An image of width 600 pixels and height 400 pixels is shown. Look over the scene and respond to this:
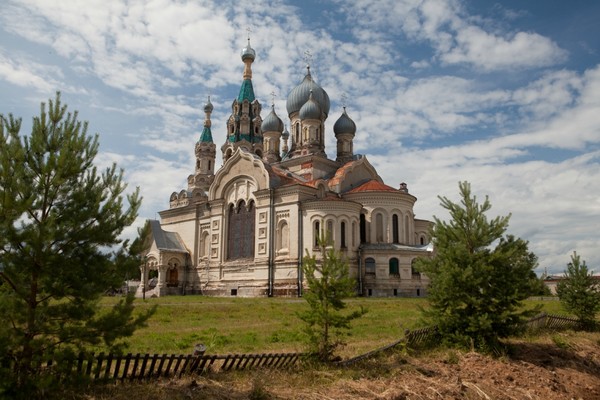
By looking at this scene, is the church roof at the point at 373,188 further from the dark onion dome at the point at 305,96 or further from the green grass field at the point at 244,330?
the green grass field at the point at 244,330

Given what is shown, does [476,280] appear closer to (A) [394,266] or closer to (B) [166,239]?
(A) [394,266]

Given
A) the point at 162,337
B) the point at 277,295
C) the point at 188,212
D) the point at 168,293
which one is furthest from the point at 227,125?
the point at 162,337

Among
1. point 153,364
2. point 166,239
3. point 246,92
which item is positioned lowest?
point 153,364

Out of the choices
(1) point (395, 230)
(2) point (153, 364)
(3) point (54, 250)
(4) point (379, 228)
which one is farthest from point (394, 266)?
(3) point (54, 250)

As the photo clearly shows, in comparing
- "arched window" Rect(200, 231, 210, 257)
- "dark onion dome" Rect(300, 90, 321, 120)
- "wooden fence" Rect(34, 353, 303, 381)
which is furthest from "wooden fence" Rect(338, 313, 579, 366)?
"arched window" Rect(200, 231, 210, 257)

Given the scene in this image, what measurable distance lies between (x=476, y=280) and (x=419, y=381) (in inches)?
147

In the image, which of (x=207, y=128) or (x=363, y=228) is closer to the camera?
(x=363, y=228)

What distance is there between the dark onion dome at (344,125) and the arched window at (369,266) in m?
16.0

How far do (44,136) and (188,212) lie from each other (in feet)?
136

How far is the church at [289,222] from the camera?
39625mm

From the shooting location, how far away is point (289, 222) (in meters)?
40.6

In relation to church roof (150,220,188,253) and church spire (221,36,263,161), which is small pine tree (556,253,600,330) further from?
church spire (221,36,263,161)

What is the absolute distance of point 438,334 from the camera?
15523mm

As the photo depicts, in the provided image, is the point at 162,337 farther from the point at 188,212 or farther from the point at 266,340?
the point at 188,212
